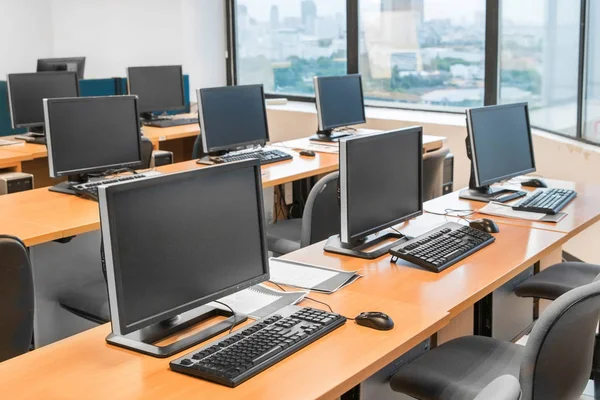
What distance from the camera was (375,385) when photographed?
2490 mm

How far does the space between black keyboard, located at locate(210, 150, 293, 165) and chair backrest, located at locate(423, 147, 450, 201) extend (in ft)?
3.14

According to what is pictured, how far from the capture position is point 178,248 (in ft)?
6.35

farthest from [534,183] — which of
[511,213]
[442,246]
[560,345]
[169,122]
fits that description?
[169,122]

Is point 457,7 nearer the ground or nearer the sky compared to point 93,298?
nearer the sky

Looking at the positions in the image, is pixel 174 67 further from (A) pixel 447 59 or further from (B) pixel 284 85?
(A) pixel 447 59

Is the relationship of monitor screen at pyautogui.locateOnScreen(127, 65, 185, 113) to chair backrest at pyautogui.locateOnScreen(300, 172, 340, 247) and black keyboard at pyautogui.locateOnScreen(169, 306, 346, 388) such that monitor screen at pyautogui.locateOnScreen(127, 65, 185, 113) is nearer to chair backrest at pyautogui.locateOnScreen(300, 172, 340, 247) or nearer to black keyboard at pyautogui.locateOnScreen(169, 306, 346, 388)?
chair backrest at pyautogui.locateOnScreen(300, 172, 340, 247)

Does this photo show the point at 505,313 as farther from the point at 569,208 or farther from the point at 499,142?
the point at 499,142

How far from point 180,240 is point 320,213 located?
1580 mm

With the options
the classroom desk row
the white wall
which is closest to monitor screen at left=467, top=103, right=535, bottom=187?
the classroom desk row

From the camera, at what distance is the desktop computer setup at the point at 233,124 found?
4531 mm

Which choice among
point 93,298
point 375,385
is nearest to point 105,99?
point 93,298

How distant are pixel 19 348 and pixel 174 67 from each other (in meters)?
4.40

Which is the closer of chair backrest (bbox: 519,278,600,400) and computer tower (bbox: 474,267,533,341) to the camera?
chair backrest (bbox: 519,278,600,400)

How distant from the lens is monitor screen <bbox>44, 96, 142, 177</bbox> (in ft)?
12.1
